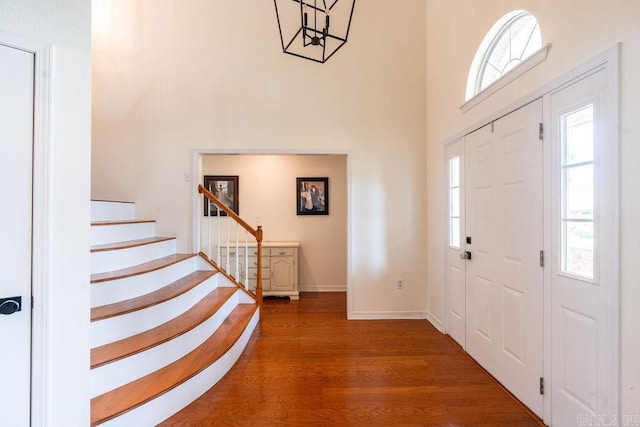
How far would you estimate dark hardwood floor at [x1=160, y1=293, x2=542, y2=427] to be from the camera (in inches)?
73.7

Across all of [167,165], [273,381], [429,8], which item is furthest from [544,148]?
[167,165]

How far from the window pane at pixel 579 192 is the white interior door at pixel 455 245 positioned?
1.12 m

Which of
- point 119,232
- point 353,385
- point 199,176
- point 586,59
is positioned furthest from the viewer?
point 199,176

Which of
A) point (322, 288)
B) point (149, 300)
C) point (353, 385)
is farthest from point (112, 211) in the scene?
point (322, 288)

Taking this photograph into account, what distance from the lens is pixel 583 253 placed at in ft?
5.15

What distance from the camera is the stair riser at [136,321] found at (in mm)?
1891

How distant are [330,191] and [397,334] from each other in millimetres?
2671

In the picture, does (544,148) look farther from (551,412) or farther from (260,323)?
(260,323)

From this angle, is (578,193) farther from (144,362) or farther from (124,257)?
(124,257)

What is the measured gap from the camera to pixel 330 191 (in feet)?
16.6

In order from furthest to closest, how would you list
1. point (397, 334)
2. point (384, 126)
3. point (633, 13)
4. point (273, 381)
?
point (384, 126) < point (397, 334) < point (273, 381) < point (633, 13)

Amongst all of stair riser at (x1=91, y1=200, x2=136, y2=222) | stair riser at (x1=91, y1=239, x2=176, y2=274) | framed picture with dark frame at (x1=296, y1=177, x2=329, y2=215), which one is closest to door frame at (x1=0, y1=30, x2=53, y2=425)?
stair riser at (x1=91, y1=239, x2=176, y2=274)

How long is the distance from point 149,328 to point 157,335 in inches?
5.4

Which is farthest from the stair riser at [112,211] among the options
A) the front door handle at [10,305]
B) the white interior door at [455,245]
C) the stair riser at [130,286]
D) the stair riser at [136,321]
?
the white interior door at [455,245]
